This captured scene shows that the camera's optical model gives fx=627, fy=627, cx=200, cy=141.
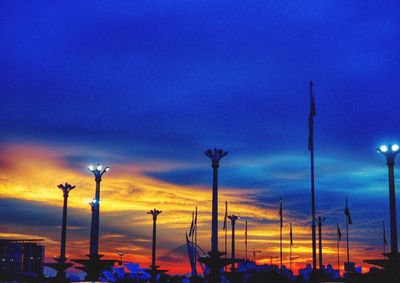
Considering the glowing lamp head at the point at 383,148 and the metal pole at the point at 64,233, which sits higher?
the glowing lamp head at the point at 383,148

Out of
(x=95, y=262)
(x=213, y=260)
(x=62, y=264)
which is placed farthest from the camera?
(x=62, y=264)

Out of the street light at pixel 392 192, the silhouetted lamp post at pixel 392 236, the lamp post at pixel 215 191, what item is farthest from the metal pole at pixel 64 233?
the street light at pixel 392 192

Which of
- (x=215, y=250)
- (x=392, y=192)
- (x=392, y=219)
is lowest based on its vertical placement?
(x=215, y=250)

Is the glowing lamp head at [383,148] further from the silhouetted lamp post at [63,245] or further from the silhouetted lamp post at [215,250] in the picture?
the silhouetted lamp post at [63,245]

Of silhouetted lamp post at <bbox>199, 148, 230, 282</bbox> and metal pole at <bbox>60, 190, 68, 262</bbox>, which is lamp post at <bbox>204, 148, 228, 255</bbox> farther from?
metal pole at <bbox>60, 190, 68, 262</bbox>

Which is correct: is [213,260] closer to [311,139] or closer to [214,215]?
[214,215]

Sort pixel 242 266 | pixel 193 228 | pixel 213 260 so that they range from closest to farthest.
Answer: pixel 213 260 → pixel 193 228 → pixel 242 266

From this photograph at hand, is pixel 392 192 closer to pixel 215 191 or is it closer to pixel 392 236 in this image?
pixel 392 236

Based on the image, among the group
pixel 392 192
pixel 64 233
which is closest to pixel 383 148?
pixel 392 192

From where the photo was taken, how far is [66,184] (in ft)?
165

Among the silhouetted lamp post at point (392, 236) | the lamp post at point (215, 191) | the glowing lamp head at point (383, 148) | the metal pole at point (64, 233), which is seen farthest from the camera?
the metal pole at point (64, 233)

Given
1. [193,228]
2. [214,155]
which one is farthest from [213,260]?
[193,228]

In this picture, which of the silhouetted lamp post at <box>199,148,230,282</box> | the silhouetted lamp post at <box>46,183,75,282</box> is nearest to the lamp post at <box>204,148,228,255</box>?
the silhouetted lamp post at <box>199,148,230,282</box>

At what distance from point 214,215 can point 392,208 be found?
10.6 m
